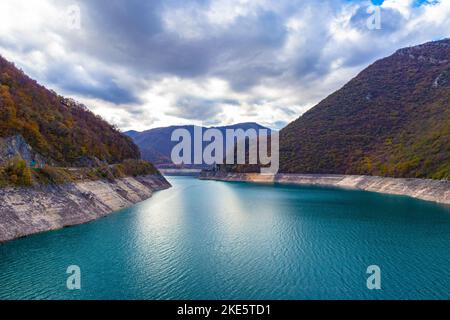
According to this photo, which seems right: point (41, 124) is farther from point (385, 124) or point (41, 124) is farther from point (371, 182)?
point (385, 124)

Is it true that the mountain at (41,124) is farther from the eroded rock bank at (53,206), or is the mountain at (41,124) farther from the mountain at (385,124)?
the mountain at (385,124)

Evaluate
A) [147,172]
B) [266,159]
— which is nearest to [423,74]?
[266,159]

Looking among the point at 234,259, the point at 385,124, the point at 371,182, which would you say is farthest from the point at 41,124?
the point at 385,124

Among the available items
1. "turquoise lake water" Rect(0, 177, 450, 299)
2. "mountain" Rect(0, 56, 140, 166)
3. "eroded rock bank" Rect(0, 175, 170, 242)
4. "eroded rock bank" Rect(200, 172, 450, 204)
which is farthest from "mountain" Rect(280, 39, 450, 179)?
"mountain" Rect(0, 56, 140, 166)
